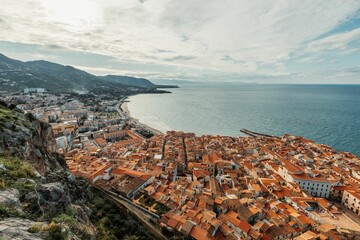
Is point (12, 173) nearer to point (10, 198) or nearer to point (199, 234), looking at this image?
point (10, 198)

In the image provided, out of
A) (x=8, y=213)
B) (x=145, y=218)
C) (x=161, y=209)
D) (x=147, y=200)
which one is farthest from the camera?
(x=147, y=200)

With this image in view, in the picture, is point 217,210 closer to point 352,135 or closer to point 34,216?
point 34,216

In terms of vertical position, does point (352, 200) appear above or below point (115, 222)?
below

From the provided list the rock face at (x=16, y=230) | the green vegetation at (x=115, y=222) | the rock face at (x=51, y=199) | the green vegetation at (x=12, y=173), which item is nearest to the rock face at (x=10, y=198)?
the green vegetation at (x=12, y=173)

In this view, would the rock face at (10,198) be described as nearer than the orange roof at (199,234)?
Yes

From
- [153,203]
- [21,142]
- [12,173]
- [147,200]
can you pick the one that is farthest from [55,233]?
[147,200]

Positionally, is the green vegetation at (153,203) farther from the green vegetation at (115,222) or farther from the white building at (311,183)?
the white building at (311,183)

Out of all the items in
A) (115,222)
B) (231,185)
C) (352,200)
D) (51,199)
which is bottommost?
(231,185)
